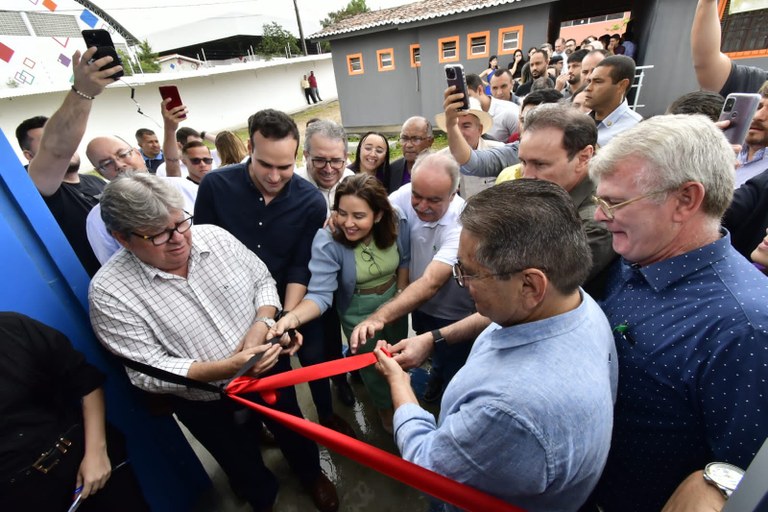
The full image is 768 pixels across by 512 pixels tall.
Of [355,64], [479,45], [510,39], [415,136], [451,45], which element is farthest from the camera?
[355,64]

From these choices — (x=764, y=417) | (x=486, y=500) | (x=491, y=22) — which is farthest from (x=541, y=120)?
(x=491, y=22)

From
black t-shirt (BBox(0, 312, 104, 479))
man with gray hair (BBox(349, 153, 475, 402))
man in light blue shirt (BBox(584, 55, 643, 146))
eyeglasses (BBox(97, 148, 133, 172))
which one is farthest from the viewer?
man in light blue shirt (BBox(584, 55, 643, 146))

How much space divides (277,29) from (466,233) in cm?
4377

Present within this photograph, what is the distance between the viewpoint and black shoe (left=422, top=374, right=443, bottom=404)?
330 cm

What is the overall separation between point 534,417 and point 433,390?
2.49m

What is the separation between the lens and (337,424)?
118 inches

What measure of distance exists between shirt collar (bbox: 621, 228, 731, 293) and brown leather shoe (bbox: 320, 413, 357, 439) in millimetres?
2531

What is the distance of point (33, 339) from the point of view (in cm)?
157

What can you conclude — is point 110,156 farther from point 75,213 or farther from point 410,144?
point 410,144

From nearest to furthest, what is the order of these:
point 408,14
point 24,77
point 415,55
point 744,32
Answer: point 744,32 → point 408,14 → point 415,55 → point 24,77

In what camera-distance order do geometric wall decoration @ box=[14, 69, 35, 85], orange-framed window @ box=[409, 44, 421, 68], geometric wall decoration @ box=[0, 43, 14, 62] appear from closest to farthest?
orange-framed window @ box=[409, 44, 421, 68], geometric wall decoration @ box=[0, 43, 14, 62], geometric wall decoration @ box=[14, 69, 35, 85]

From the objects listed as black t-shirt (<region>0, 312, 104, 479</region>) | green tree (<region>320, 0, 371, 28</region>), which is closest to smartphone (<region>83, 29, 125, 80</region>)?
black t-shirt (<region>0, 312, 104, 479</region>)

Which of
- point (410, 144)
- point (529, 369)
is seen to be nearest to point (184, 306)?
point (529, 369)

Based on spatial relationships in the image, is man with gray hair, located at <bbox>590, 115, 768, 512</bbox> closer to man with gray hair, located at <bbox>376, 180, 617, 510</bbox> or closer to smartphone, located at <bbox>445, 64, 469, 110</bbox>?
man with gray hair, located at <bbox>376, 180, 617, 510</bbox>
